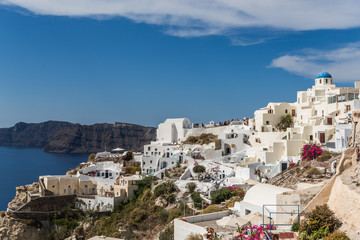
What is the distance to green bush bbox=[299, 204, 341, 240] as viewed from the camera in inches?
440

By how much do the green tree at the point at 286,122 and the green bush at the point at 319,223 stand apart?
93.9ft

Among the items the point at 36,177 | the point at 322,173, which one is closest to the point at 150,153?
the point at 322,173

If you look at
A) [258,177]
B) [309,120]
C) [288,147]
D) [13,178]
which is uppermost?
[309,120]

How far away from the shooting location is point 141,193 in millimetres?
34562

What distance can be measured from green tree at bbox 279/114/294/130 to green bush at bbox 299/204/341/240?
28611 millimetres

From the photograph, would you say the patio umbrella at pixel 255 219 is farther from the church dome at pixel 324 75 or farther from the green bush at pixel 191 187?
the church dome at pixel 324 75

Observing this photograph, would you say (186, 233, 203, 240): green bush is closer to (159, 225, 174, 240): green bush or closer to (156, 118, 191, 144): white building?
(159, 225, 174, 240): green bush

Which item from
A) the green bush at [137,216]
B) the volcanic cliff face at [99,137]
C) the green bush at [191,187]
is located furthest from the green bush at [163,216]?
the volcanic cliff face at [99,137]

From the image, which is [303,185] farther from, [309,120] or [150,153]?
[150,153]

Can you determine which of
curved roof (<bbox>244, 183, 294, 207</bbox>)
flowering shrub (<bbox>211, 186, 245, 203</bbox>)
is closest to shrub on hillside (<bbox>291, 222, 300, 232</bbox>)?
curved roof (<bbox>244, 183, 294, 207</bbox>)

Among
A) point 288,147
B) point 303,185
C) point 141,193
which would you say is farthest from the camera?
point 141,193

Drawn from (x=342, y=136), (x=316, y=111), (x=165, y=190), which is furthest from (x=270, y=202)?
(x=316, y=111)

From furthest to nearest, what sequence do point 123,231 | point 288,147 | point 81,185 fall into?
point 81,185
point 288,147
point 123,231

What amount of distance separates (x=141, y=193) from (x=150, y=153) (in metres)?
8.55
